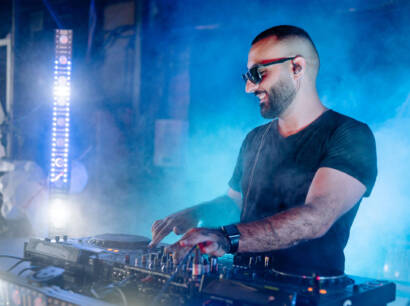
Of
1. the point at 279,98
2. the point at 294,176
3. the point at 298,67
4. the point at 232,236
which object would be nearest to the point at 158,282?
the point at 232,236

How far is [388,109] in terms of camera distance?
3.00 meters

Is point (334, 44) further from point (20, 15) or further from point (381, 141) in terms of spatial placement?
point (20, 15)

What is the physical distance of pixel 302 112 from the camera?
Answer: 6.31ft

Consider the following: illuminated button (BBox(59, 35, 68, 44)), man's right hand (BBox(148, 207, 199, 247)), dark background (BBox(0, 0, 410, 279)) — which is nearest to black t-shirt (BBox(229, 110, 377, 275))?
man's right hand (BBox(148, 207, 199, 247))

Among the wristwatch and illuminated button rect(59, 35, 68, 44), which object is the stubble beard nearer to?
the wristwatch

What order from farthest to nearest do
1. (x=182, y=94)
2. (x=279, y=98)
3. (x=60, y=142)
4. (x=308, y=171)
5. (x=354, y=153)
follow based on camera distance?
(x=182, y=94), (x=60, y=142), (x=279, y=98), (x=308, y=171), (x=354, y=153)

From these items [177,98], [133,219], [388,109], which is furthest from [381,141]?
[133,219]

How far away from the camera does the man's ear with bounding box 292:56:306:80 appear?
1849mm

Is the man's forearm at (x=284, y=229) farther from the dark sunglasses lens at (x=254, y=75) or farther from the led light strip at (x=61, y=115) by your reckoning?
the led light strip at (x=61, y=115)

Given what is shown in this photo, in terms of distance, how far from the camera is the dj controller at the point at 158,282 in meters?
1.14

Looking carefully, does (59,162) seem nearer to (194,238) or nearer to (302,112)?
(302,112)

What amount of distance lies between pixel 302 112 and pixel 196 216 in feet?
2.43

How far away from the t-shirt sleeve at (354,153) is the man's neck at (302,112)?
0.20 m

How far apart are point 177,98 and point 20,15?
2.46m
